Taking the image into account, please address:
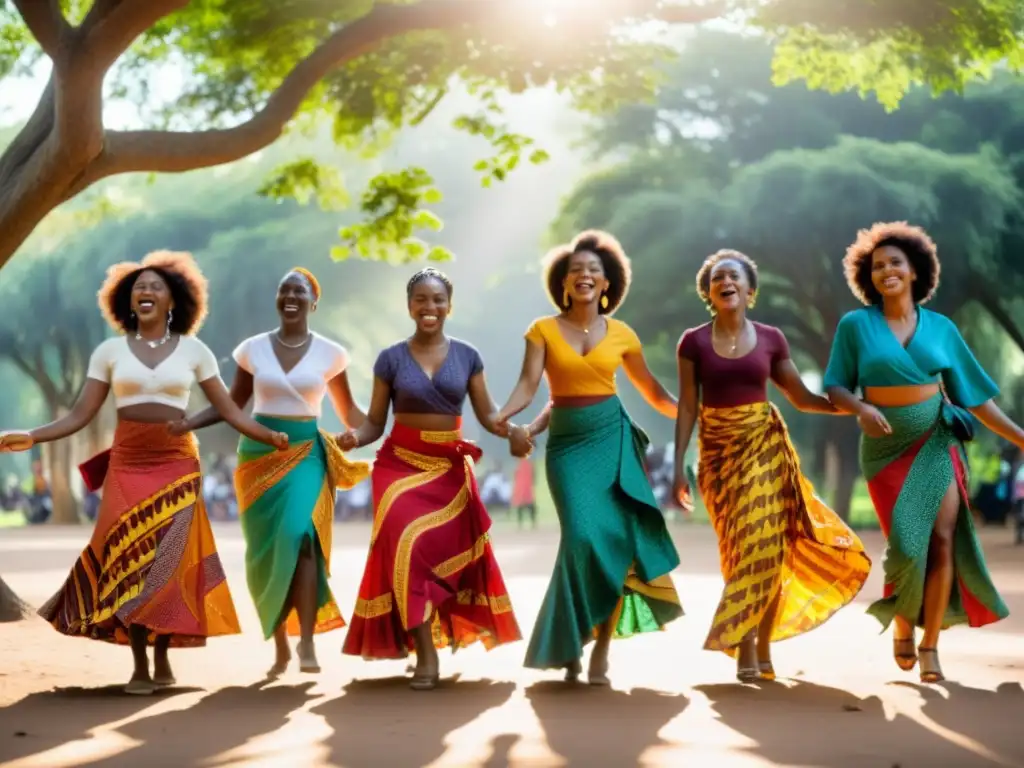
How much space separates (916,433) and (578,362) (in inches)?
70.1

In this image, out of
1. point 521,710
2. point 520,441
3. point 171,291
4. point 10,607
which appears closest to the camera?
point 521,710

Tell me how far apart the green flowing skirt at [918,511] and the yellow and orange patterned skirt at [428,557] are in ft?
6.52

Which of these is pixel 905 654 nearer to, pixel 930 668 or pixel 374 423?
pixel 930 668

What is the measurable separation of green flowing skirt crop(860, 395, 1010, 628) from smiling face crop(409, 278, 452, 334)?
2.33 metres

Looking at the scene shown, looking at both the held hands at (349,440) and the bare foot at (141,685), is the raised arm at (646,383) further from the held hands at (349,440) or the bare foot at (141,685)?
the bare foot at (141,685)

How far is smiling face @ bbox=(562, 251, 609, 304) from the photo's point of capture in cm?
A: 877

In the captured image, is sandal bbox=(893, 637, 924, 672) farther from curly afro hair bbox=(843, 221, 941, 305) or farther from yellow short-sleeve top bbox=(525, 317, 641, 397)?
yellow short-sleeve top bbox=(525, 317, 641, 397)

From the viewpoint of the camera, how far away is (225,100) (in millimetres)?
15984

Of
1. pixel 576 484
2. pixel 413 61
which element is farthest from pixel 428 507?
pixel 413 61

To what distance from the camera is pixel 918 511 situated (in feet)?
28.4

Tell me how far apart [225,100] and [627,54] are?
12.6ft

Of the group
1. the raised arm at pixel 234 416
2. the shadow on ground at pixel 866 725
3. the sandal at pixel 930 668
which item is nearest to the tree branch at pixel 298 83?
the raised arm at pixel 234 416

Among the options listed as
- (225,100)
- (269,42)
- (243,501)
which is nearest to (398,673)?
(243,501)

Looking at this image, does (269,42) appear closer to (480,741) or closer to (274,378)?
(274,378)
